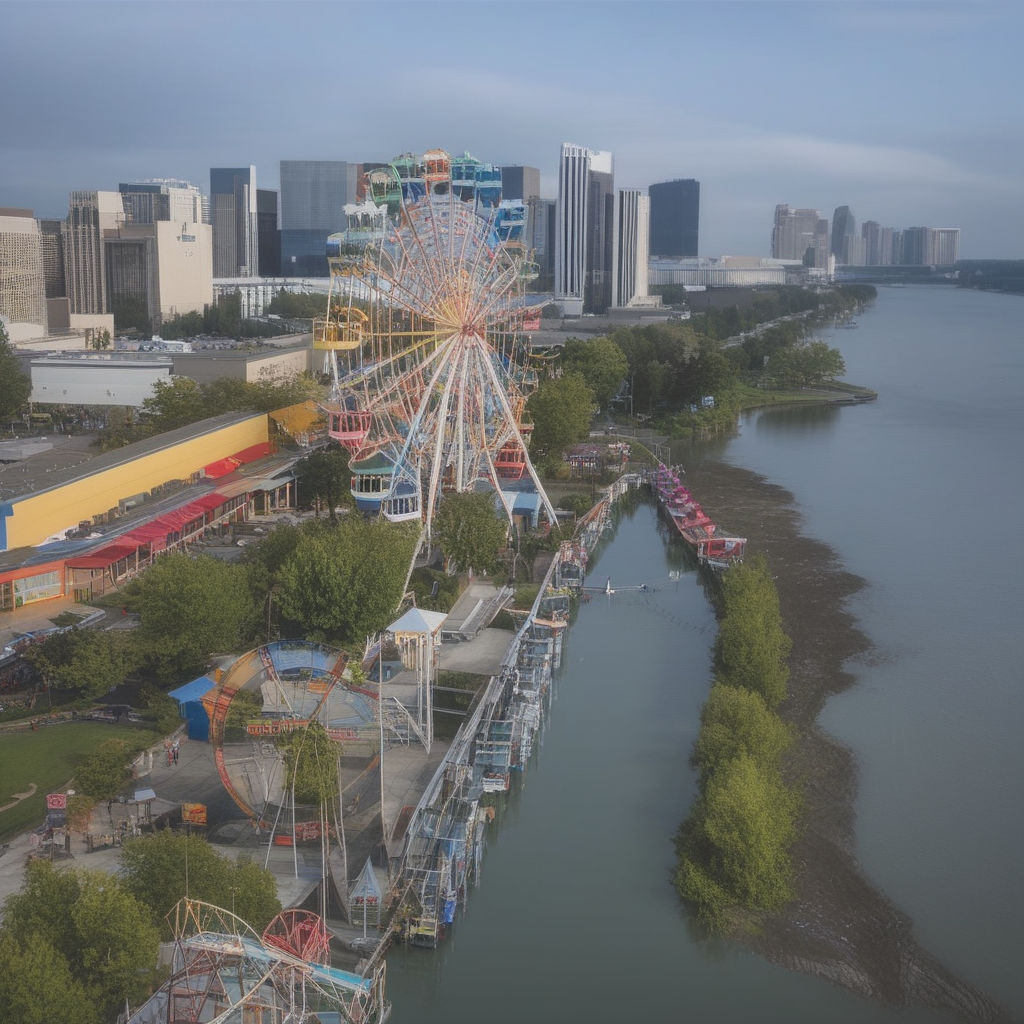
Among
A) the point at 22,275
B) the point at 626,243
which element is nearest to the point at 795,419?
the point at 22,275

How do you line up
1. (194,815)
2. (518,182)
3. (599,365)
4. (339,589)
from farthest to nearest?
(518,182)
(599,365)
(339,589)
(194,815)

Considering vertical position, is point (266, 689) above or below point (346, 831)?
above

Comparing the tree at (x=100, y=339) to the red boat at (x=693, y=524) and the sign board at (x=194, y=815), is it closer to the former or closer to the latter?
the red boat at (x=693, y=524)

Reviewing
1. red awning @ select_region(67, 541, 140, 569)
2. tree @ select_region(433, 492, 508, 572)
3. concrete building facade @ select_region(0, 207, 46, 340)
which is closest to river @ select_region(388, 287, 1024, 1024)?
tree @ select_region(433, 492, 508, 572)

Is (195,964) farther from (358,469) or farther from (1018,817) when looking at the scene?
(358,469)

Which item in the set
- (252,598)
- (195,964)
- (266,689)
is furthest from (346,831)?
(252,598)

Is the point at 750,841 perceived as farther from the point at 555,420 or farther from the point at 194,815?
the point at 555,420
